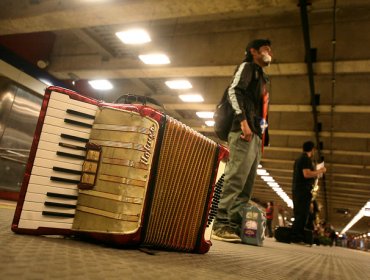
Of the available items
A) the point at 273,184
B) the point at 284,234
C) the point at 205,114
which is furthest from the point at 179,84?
the point at 273,184

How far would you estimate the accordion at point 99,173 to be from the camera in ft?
4.09

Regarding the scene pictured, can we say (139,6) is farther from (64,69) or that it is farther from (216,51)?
(64,69)

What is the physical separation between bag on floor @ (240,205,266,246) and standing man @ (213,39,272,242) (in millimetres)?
122

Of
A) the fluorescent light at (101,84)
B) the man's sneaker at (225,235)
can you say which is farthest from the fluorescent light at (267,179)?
the man's sneaker at (225,235)

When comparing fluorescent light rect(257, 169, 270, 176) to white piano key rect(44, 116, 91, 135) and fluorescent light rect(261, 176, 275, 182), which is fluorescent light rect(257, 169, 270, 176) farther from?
white piano key rect(44, 116, 91, 135)

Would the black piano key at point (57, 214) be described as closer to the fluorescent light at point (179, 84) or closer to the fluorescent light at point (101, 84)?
the fluorescent light at point (179, 84)

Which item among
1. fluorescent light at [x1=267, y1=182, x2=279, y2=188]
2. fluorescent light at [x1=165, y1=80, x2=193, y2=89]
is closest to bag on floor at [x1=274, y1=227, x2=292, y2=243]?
fluorescent light at [x1=165, y1=80, x2=193, y2=89]

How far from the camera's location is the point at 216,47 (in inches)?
215

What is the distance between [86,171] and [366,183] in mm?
13482

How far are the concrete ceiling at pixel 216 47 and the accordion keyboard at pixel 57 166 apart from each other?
9.73 ft

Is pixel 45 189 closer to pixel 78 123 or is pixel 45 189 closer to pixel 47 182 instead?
pixel 47 182

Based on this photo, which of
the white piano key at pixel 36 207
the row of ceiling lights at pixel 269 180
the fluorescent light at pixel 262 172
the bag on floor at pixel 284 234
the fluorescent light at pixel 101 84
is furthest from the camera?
the row of ceiling lights at pixel 269 180

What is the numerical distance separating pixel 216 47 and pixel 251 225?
3.44m

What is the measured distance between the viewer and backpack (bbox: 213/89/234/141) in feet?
8.99
